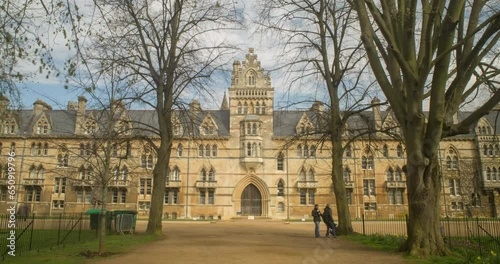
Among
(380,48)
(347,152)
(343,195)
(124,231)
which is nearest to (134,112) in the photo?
(347,152)

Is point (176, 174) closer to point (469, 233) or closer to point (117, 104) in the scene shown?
point (117, 104)

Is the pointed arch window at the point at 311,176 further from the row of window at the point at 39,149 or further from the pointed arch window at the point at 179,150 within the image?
the row of window at the point at 39,149

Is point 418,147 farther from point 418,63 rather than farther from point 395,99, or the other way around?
point 418,63

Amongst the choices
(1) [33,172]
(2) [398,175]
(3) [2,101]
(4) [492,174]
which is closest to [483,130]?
(4) [492,174]

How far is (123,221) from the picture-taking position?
2102cm

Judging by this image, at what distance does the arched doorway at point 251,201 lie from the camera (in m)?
43.7

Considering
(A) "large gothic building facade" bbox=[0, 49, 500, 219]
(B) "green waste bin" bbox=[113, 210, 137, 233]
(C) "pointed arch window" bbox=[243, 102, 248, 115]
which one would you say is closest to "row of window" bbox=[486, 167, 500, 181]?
(A) "large gothic building facade" bbox=[0, 49, 500, 219]

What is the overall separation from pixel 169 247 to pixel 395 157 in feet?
123

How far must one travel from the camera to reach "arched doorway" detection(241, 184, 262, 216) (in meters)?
43.7

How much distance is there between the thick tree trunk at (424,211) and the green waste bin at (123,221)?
1431 centimetres

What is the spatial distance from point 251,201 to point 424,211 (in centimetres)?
3305

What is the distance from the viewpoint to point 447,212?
144 feet

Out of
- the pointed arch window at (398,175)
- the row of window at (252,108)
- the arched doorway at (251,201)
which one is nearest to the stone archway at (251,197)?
the arched doorway at (251,201)

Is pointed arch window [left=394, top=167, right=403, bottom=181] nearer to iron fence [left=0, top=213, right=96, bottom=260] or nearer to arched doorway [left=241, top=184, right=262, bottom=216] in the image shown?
arched doorway [left=241, top=184, right=262, bottom=216]
